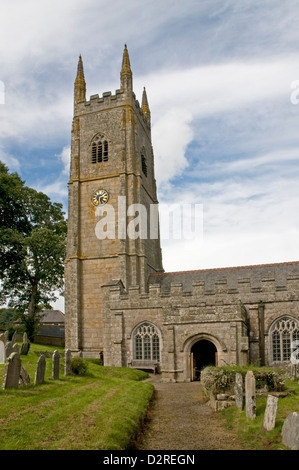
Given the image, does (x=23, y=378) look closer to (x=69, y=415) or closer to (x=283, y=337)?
(x=69, y=415)

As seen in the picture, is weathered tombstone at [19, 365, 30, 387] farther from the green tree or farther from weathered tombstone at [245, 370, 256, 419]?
the green tree

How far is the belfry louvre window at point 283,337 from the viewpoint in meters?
25.0

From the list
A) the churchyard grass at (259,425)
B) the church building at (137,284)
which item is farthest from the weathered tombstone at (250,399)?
the church building at (137,284)

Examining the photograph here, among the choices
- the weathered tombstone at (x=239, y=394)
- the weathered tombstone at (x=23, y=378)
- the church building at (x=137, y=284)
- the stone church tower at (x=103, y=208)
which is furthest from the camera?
the stone church tower at (x=103, y=208)

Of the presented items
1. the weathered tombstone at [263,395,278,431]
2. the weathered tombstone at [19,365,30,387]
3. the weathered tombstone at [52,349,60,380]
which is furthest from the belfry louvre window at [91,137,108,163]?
the weathered tombstone at [263,395,278,431]

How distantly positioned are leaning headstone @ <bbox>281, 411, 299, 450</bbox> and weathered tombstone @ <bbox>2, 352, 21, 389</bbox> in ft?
25.3

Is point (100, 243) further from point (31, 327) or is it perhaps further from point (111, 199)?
point (31, 327)

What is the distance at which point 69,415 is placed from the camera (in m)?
10.9

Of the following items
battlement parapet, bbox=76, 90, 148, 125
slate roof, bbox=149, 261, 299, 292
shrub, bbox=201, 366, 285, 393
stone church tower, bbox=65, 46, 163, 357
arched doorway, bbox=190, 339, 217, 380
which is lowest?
arched doorway, bbox=190, 339, 217, 380

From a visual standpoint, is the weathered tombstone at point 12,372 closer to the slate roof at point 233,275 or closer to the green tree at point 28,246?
the slate roof at point 233,275

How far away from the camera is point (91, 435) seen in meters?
9.29

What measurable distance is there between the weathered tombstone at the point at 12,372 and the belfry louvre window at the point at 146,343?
50.0ft

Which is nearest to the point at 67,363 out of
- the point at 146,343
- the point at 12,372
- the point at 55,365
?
the point at 55,365

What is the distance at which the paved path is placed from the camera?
9.95m
